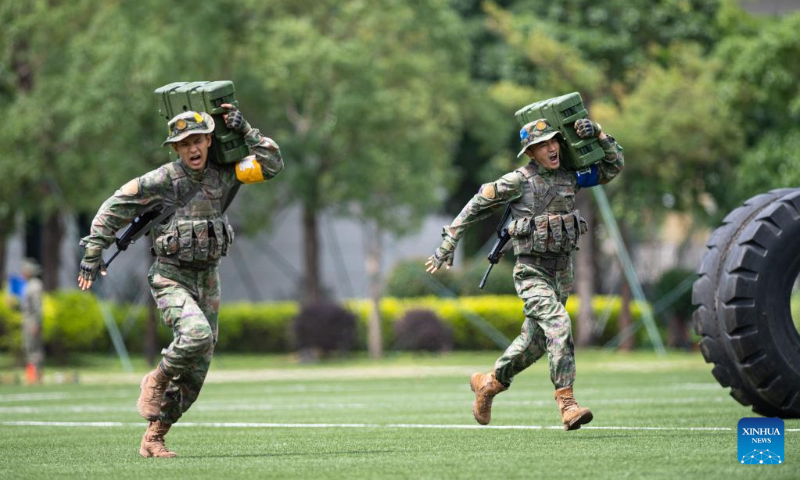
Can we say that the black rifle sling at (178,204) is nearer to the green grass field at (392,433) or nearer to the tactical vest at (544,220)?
the green grass field at (392,433)

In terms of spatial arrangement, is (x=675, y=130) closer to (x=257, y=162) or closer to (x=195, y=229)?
(x=257, y=162)

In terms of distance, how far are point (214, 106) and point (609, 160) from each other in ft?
9.86

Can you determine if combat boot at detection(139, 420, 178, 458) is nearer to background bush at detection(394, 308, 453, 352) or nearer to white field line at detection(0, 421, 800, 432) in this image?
white field line at detection(0, 421, 800, 432)

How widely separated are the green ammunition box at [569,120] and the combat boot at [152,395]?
10.5 feet

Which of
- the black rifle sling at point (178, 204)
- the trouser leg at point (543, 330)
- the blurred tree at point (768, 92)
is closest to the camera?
the black rifle sling at point (178, 204)

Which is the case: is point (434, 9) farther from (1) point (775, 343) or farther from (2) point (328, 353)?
(1) point (775, 343)

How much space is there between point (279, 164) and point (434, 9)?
21.2m

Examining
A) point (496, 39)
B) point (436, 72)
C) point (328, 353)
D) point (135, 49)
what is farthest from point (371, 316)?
point (496, 39)

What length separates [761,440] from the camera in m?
7.00

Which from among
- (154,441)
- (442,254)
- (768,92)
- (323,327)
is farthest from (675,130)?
(154,441)

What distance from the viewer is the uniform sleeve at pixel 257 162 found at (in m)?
9.05

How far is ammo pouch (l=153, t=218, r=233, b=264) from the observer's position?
8781mm

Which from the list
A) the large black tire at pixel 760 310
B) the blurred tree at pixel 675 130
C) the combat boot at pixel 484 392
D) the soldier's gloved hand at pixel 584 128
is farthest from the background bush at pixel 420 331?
the soldier's gloved hand at pixel 584 128

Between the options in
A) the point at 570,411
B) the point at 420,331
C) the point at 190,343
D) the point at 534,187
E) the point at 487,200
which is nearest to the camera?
the point at 190,343
